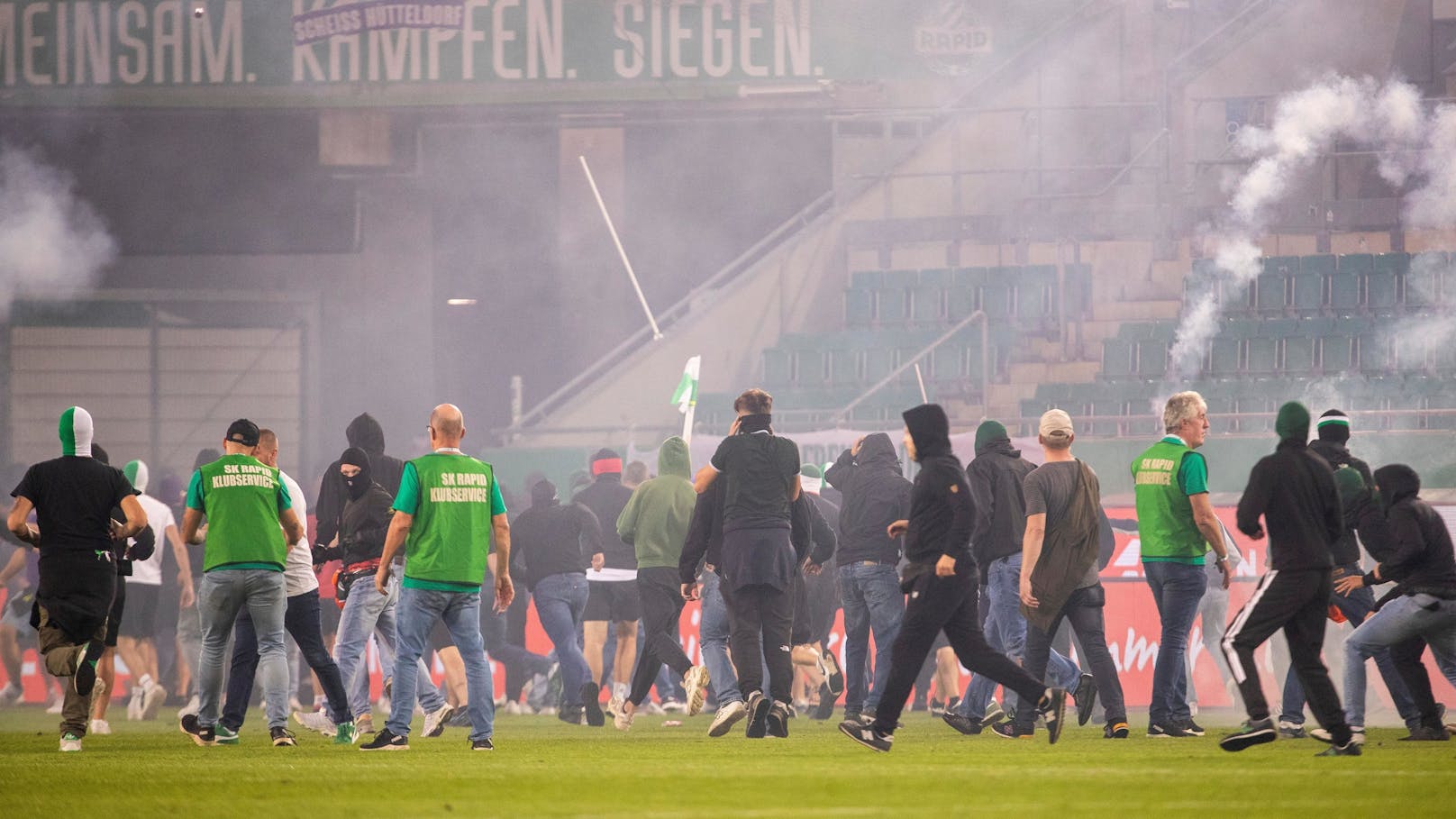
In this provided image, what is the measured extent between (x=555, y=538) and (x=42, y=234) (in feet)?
50.7

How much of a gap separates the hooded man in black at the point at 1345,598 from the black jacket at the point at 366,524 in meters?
4.93

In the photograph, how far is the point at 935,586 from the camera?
8820mm

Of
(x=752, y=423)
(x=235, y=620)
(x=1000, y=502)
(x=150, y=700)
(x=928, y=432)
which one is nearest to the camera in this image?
(x=928, y=432)

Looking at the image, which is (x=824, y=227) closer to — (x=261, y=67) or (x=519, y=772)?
(x=261, y=67)

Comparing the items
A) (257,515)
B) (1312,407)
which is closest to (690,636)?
(257,515)

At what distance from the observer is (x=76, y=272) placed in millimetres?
26859

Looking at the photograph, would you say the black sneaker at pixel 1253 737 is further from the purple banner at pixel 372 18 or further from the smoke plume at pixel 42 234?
the smoke plume at pixel 42 234

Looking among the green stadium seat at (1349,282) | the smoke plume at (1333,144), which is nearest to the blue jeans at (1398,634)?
the green stadium seat at (1349,282)

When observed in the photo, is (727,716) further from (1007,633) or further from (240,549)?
(240,549)

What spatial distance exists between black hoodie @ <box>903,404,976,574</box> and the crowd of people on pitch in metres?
0.01

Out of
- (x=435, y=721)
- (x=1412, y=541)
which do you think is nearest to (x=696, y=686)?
(x=435, y=721)

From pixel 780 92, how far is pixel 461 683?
51.5ft

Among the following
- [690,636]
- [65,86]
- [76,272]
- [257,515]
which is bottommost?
[690,636]

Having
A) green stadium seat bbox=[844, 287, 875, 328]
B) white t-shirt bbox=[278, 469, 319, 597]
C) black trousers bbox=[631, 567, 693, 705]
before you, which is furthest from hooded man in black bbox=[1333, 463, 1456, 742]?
green stadium seat bbox=[844, 287, 875, 328]
